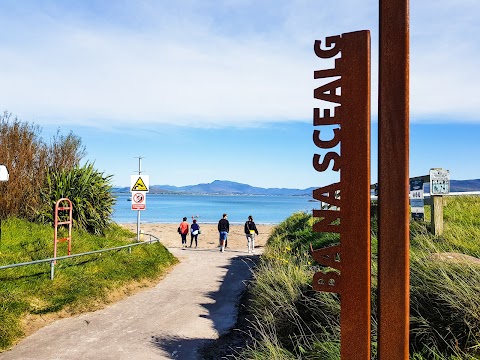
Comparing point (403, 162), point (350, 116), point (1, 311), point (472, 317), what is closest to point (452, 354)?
point (472, 317)

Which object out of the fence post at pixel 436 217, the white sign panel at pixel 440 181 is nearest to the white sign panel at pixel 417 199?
the white sign panel at pixel 440 181

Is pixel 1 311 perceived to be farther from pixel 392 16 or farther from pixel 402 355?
pixel 392 16

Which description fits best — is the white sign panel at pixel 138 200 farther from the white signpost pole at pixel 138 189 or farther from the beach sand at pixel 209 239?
the beach sand at pixel 209 239

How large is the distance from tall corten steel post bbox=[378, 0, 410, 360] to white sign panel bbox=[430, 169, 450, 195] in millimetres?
7546

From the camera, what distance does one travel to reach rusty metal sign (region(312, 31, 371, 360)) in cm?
346

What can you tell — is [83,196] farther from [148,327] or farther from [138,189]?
[148,327]

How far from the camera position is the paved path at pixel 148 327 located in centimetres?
696

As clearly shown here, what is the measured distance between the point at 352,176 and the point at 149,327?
6.01 meters

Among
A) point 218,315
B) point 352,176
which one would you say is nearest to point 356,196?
point 352,176

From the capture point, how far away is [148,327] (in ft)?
27.2

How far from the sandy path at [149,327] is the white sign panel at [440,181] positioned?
514cm

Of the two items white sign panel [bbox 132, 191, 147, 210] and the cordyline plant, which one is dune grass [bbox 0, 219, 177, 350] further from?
white sign panel [bbox 132, 191, 147, 210]

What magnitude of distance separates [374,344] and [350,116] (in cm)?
246

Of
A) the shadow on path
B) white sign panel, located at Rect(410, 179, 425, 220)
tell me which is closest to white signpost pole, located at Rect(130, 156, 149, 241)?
Answer: the shadow on path
